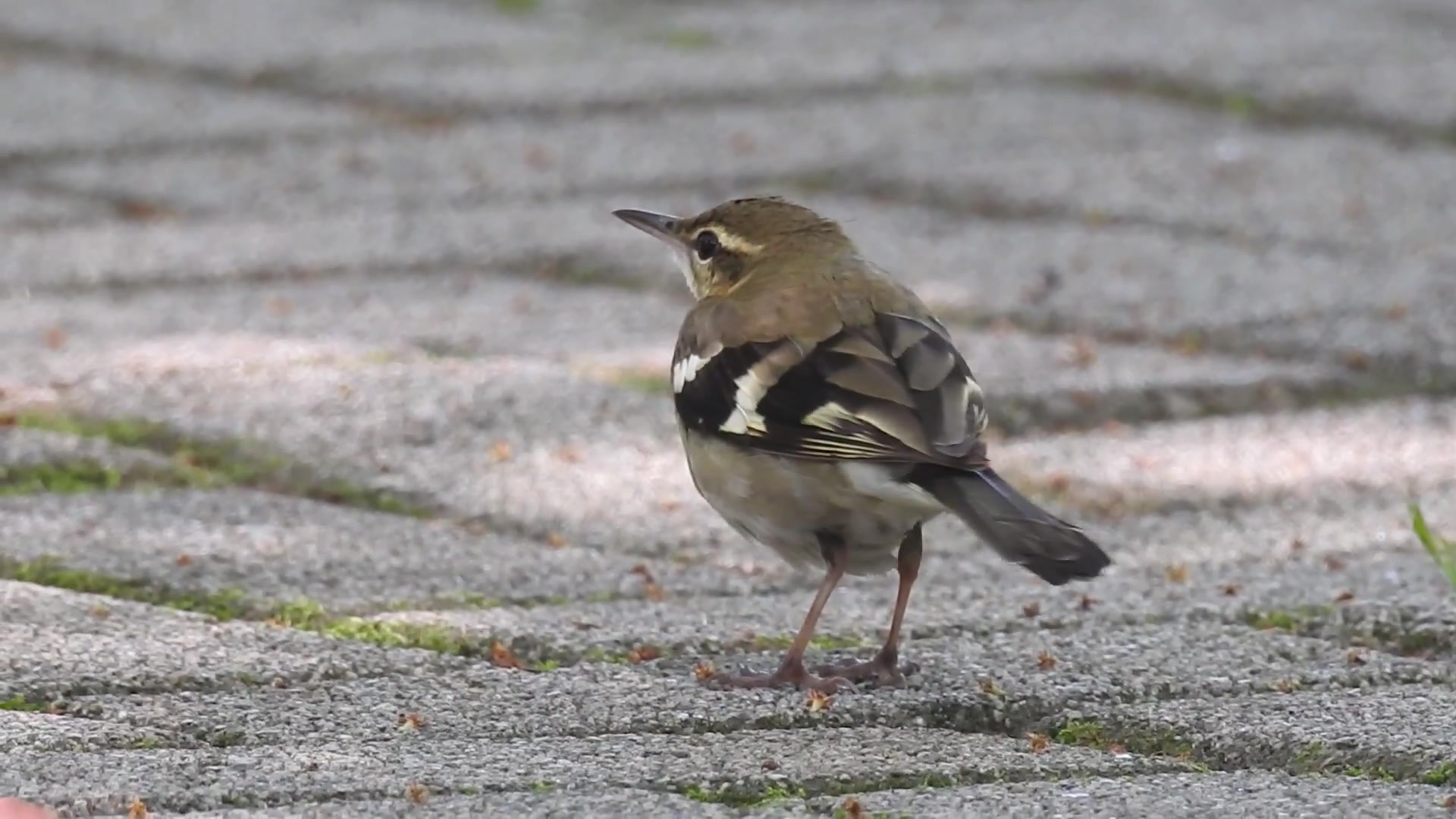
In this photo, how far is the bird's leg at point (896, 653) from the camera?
3.97 m

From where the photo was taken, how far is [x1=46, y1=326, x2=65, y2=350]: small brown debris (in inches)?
237

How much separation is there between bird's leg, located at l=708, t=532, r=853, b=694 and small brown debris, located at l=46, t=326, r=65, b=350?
102 inches

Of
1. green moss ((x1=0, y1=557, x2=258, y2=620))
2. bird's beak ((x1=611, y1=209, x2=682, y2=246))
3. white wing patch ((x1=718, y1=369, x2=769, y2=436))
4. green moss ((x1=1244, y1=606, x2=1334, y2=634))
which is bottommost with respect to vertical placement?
green moss ((x1=0, y1=557, x2=258, y2=620))

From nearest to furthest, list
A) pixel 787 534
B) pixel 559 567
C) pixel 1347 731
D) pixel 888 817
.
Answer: pixel 888 817
pixel 1347 731
pixel 787 534
pixel 559 567

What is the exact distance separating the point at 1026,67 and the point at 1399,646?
5609 mm

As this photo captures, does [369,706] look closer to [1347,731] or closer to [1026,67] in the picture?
[1347,731]

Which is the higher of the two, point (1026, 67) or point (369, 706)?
point (1026, 67)

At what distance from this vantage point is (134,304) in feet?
21.4

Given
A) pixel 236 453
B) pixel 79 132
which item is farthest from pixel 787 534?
pixel 79 132

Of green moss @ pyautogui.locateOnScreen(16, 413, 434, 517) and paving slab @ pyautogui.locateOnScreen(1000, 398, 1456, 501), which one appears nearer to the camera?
green moss @ pyautogui.locateOnScreen(16, 413, 434, 517)

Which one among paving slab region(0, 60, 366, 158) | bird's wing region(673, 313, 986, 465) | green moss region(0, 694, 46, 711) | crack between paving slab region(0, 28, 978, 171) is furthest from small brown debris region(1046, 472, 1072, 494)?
paving slab region(0, 60, 366, 158)

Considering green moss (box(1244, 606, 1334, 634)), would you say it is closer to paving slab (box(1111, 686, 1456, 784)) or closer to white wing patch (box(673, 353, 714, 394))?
paving slab (box(1111, 686, 1456, 784))

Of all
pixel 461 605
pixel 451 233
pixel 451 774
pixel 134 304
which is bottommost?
pixel 451 774

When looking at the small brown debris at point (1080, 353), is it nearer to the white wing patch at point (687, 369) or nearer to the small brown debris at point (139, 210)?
the white wing patch at point (687, 369)
